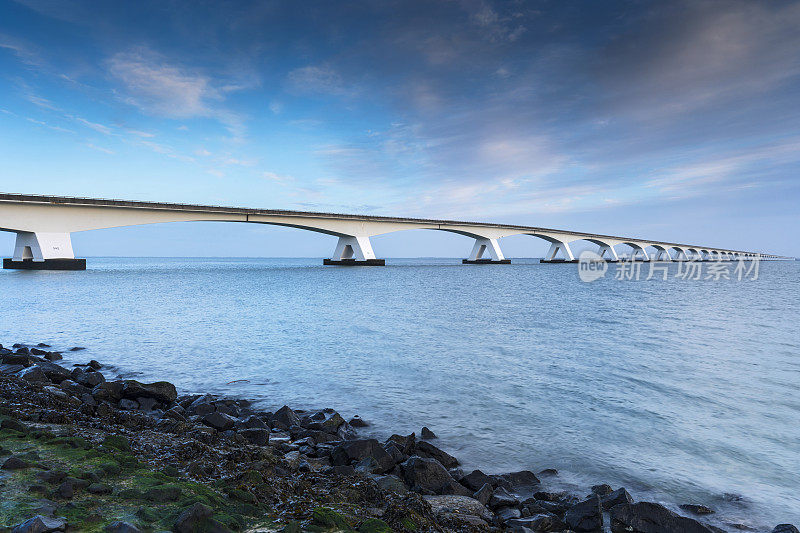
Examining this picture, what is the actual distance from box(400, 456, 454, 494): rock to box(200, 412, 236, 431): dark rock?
3262mm

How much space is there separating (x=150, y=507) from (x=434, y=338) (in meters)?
13.4

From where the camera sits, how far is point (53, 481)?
13.4 feet

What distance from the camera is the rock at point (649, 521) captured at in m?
4.53

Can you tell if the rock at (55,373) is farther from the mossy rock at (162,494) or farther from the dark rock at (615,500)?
the dark rock at (615,500)

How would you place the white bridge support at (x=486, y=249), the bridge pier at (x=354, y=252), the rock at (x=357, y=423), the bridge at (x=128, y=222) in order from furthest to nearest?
the white bridge support at (x=486, y=249) < the bridge pier at (x=354, y=252) < the bridge at (x=128, y=222) < the rock at (x=357, y=423)

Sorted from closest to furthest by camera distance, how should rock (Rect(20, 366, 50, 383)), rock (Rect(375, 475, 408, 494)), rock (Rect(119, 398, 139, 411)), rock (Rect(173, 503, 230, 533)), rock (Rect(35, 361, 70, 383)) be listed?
rock (Rect(173, 503, 230, 533))
rock (Rect(375, 475, 408, 494))
rock (Rect(119, 398, 139, 411))
rock (Rect(20, 366, 50, 383))
rock (Rect(35, 361, 70, 383))

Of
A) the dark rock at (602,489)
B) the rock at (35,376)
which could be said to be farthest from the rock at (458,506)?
the rock at (35,376)

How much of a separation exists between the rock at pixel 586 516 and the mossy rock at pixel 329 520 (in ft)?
7.93

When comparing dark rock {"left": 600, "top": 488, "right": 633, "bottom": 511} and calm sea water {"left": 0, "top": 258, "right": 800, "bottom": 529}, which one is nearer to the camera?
dark rock {"left": 600, "top": 488, "right": 633, "bottom": 511}

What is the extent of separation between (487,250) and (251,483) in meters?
98.0

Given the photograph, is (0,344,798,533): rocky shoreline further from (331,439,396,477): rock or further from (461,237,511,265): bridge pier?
(461,237,511,265): bridge pier

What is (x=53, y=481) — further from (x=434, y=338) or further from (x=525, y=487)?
(x=434, y=338)

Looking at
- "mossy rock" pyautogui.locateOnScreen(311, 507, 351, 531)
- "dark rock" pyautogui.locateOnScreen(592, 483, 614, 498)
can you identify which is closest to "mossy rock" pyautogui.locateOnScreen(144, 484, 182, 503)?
"mossy rock" pyautogui.locateOnScreen(311, 507, 351, 531)

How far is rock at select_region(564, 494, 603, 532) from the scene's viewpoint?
15.1 ft
